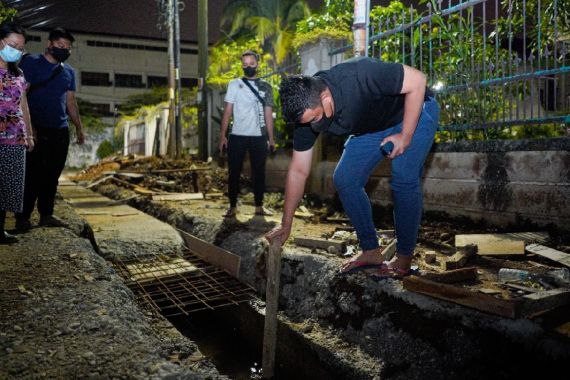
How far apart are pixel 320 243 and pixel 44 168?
2699mm

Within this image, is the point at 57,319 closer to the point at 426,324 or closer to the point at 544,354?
the point at 426,324

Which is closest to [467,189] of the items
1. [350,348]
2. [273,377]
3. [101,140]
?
[350,348]

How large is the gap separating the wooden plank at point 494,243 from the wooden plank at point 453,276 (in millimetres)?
709

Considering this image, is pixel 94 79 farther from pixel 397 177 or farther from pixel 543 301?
pixel 543 301

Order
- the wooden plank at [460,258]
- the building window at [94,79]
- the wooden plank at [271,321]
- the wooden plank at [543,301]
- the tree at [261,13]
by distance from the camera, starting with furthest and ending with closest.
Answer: the building window at [94,79] → the tree at [261,13] → the wooden plank at [460,258] → the wooden plank at [271,321] → the wooden plank at [543,301]

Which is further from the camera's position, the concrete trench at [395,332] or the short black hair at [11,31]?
the short black hair at [11,31]

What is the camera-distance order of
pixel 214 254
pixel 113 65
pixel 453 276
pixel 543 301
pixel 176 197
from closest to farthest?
pixel 543 301 < pixel 453 276 < pixel 214 254 < pixel 176 197 < pixel 113 65

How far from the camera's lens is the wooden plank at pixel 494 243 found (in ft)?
10.5

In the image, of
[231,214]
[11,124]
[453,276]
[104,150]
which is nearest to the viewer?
[453,276]

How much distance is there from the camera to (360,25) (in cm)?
452

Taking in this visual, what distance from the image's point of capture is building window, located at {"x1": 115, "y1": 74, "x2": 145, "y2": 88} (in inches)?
1371

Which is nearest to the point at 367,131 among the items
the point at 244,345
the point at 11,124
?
the point at 244,345

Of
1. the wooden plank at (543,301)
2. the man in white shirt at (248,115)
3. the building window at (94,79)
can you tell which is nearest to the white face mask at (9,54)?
the man in white shirt at (248,115)

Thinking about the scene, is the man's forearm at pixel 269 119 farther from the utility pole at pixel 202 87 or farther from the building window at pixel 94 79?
the building window at pixel 94 79
